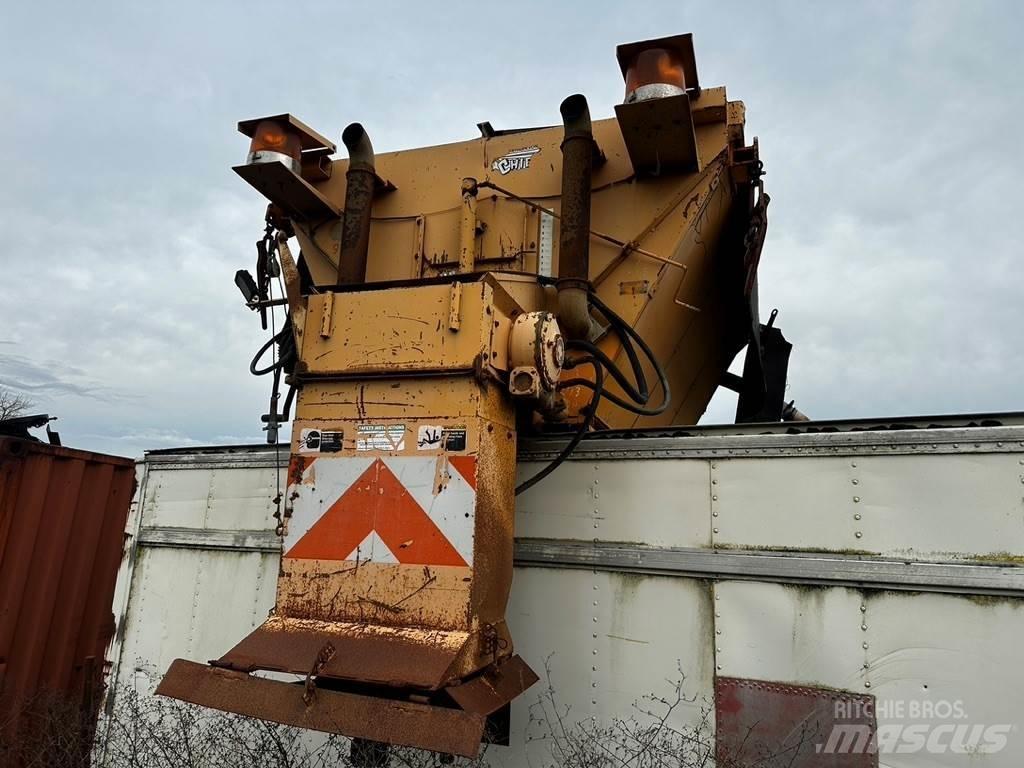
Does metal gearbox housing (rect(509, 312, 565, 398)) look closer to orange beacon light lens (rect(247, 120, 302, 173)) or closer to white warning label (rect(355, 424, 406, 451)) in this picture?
white warning label (rect(355, 424, 406, 451))

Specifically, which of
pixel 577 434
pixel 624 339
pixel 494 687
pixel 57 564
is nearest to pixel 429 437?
pixel 577 434

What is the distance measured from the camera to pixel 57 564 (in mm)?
4137

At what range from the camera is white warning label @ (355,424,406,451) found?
2650 millimetres

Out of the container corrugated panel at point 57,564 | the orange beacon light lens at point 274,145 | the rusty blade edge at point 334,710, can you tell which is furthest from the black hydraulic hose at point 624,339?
the container corrugated panel at point 57,564

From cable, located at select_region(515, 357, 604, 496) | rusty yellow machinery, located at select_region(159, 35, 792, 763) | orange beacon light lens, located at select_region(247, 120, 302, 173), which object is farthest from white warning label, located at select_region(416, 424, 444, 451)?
orange beacon light lens, located at select_region(247, 120, 302, 173)

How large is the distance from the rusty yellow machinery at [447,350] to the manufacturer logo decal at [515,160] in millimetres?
14

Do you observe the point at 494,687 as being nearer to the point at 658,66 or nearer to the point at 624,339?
the point at 624,339

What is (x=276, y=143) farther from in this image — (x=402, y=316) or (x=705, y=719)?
(x=705, y=719)

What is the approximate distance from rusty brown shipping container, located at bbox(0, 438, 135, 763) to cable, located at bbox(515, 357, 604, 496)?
2.91m

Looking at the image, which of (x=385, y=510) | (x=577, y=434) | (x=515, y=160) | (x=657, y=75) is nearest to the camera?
(x=385, y=510)

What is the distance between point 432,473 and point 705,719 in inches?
57.0

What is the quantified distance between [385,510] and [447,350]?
0.64m

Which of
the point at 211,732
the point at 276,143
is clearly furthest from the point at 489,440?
the point at 276,143

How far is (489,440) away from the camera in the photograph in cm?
264
